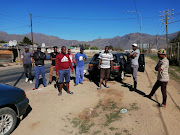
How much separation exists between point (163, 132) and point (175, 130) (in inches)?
11.9

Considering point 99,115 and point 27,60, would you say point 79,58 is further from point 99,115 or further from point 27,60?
point 99,115

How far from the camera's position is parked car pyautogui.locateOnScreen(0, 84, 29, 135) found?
2.83 metres

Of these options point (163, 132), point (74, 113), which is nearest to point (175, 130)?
point (163, 132)

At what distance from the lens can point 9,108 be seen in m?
2.95

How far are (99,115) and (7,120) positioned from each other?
7.27 ft

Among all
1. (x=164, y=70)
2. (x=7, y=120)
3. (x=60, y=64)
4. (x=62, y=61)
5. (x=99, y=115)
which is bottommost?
(x=99, y=115)

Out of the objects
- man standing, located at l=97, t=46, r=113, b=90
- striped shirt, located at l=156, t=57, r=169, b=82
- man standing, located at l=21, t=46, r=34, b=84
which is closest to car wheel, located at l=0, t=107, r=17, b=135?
man standing, located at l=97, t=46, r=113, b=90

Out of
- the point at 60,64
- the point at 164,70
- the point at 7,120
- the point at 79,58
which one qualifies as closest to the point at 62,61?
the point at 60,64

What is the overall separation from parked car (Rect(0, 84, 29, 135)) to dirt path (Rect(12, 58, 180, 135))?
0.24 m

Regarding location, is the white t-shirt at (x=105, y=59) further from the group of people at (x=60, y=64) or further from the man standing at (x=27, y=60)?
the man standing at (x=27, y=60)

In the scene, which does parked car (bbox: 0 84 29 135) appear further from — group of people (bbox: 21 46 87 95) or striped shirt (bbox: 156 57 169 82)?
striped shirt (bbox: 156 57 169 82)

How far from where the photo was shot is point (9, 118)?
9.78 ft

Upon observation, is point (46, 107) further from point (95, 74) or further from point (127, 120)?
point (95, 74)

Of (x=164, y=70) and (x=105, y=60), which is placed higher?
(x=105, y=60)
